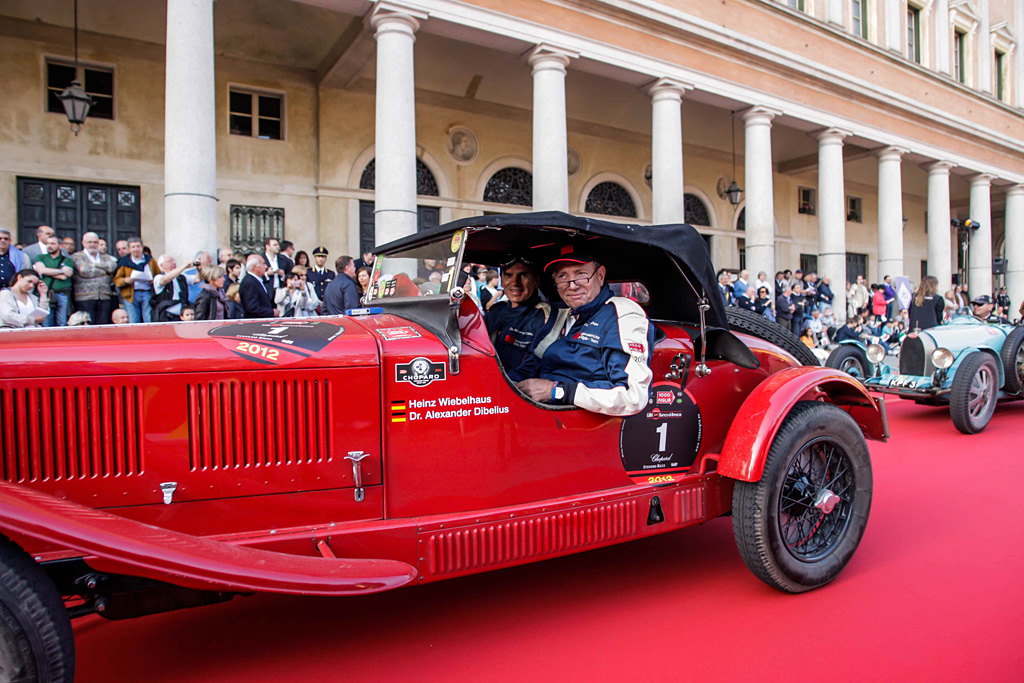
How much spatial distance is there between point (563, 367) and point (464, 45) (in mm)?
12927

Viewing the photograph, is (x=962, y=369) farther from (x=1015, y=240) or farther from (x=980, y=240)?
(x=1015, y=240)

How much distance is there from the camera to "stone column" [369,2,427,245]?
10344mm

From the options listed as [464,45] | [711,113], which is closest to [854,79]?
[711,113]

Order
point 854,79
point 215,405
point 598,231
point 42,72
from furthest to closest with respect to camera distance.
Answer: point 854,79
point 42,72
point 598,231
point 215,405

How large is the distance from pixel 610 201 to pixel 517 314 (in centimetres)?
1611

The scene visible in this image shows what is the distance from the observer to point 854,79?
17609 millimetres

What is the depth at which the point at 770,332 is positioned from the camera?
12.1ft

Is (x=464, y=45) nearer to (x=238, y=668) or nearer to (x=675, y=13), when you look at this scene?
(x=675, y=13)

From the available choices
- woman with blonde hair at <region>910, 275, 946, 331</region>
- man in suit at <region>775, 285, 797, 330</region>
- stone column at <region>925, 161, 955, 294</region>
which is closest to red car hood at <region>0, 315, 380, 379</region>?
woman with blonde hair at <region>910, 275, 946, 331</region>

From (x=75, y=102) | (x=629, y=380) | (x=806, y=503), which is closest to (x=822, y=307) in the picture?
(x=806, y=503)

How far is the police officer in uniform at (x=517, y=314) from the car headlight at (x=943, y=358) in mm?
5417

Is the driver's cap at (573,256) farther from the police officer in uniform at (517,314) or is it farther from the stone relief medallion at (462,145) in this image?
the stone relief medallion at (462,145)

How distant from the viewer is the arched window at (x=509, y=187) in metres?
16.8

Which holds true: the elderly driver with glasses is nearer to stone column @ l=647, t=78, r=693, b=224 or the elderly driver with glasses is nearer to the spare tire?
the spare tire
